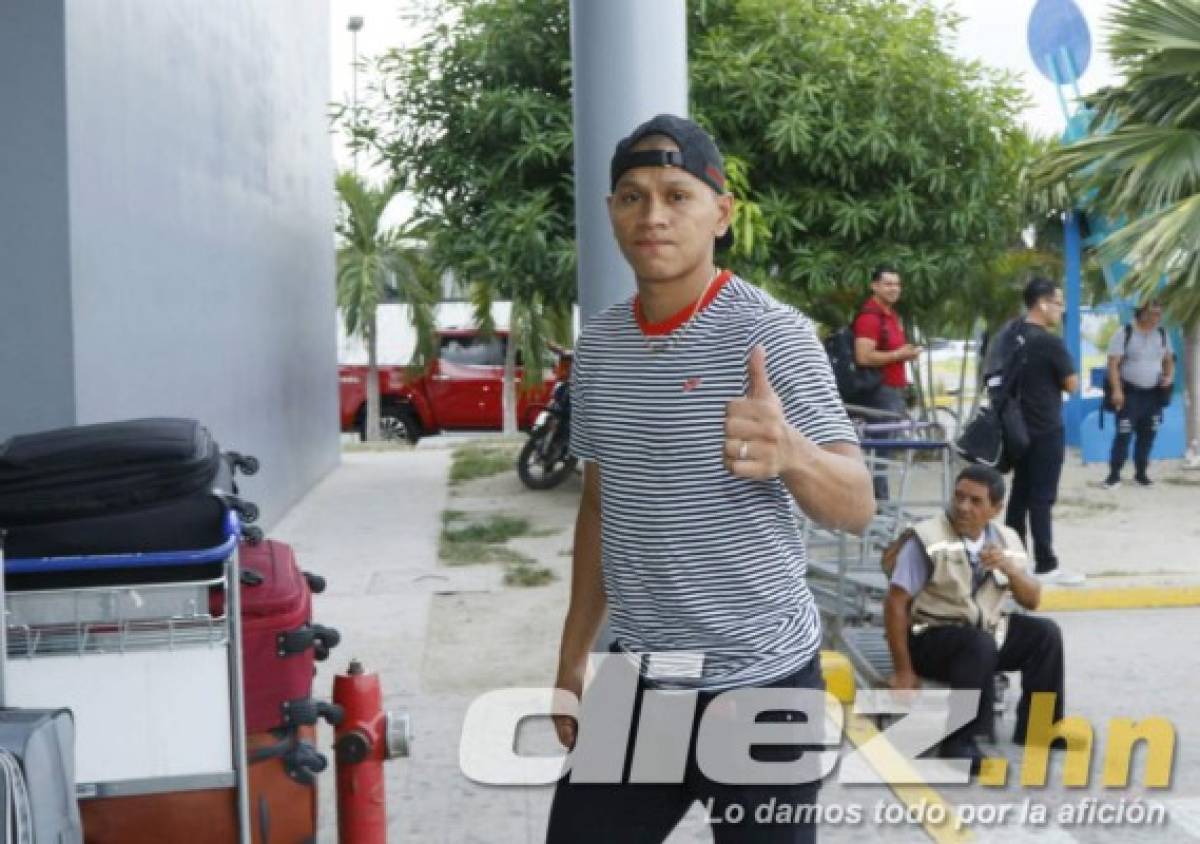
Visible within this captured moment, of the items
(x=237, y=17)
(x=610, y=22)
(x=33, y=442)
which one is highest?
(x=237, y=17)

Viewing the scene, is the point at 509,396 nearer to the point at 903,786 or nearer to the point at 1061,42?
the point at 1061,42

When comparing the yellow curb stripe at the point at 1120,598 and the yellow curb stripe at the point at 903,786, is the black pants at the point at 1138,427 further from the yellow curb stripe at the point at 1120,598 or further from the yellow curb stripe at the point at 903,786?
the yellow curb stripe at the point at 903,786

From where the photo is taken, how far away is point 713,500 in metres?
2.76

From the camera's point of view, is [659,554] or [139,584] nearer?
[659,554]

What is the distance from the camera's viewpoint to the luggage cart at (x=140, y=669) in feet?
10.3

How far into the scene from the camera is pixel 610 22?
17.4 ft

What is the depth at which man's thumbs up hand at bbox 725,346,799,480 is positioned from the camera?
2586 millimetres

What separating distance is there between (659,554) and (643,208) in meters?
0.63

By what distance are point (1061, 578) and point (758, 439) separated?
725 cm

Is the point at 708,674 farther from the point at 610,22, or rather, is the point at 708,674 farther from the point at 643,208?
the point at 610,22

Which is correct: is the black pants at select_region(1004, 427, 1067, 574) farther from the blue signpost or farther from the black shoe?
the blue signpost

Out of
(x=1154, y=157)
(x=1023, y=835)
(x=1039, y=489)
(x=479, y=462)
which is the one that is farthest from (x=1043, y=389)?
(x=479, y=462)

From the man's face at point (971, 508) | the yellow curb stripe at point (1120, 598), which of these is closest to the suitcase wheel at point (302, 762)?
the man's face at point (971, 508)

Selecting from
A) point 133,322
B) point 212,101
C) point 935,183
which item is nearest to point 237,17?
point 212,101
